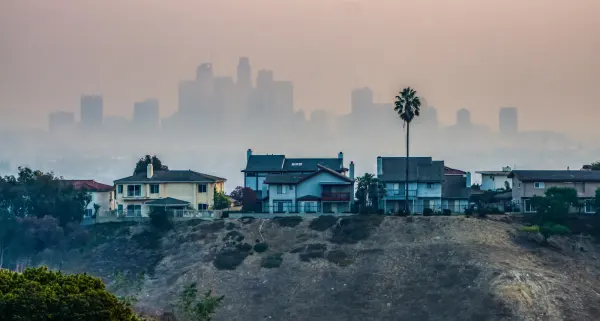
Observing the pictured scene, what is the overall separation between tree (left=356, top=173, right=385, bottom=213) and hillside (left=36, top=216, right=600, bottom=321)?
9.78 meters

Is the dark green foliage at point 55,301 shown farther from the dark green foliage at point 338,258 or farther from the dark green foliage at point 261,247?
the dark green foliage at point 261,247

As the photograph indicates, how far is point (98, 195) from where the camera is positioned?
407ft

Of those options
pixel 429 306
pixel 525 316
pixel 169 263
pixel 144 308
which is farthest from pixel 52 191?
pixel 525 316

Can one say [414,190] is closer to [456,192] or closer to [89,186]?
[456,192]

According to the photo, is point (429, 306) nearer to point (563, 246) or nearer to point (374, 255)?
point (374, 255)

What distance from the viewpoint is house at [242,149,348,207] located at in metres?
126

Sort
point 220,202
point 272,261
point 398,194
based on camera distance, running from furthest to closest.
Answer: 1. point 220,202
2. point 398,194
3. point 272,261

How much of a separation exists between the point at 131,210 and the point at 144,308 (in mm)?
31155

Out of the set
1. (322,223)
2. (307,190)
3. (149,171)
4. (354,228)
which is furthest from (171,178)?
(354,228)

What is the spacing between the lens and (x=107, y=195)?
411 ft

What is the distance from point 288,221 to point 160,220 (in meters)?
13.5

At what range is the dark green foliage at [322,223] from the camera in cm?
10531

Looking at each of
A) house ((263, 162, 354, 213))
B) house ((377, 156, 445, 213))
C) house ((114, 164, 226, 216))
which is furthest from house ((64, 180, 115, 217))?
house ((377, 156, 445, 213))

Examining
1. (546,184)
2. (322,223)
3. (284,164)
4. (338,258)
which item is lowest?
(338,258)
